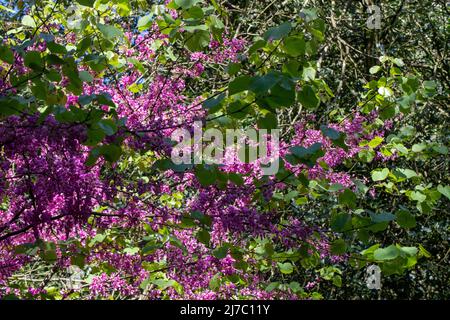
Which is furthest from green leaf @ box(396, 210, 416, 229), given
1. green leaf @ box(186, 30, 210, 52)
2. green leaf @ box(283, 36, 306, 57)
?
green leaf @ box(186, 30, 210, 52)

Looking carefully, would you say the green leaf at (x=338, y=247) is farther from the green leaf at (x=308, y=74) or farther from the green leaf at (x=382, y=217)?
the green leaf at (x=308, y=74)

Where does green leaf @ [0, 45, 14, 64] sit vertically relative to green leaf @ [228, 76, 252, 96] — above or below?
above

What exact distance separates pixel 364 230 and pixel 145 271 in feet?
4.16

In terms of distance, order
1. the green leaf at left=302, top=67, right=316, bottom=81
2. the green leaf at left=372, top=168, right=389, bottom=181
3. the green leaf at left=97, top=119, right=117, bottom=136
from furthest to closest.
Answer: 1. the green leaf at left=372, top=168, right=389, bottom=181
2. the green leaf at left=302, top=67, right=316, bottom=81
3. the green leaf at left=97, top=119, right=117, bottom=136

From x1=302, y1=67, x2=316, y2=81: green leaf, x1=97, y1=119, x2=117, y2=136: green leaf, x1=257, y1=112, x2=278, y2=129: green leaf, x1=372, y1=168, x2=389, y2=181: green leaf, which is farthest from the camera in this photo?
x1=372, y1=168, x2=389, y2=181: green leaf

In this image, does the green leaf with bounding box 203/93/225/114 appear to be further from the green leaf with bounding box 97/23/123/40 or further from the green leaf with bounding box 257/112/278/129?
the green leaf with bounding box 97/23/123/40

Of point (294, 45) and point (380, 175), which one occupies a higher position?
point (294, 45)

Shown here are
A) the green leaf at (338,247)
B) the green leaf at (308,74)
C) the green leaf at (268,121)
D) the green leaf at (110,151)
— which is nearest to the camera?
the green leaf at (110,151)

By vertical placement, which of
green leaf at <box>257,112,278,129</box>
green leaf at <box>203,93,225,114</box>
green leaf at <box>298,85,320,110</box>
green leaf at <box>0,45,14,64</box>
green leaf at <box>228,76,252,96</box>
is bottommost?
green leaf at <box>257,112,278,129</box>

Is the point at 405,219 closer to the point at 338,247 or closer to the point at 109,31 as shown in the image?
the point at 338,247

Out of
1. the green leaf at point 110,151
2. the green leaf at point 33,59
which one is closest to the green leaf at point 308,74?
the green leaf at point 110,151

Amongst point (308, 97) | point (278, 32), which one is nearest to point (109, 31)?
point (278, 32)

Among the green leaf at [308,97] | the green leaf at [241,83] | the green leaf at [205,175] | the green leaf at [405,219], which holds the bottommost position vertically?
the green leaf at [405,219]
